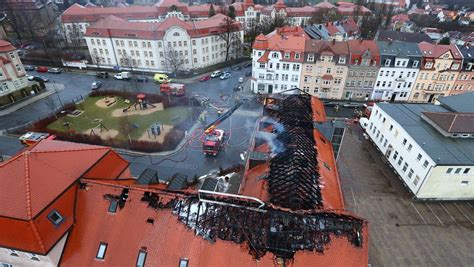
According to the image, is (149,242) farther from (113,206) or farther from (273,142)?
(273,142)

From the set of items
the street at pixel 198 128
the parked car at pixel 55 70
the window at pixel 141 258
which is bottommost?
the street at pixel 198 128

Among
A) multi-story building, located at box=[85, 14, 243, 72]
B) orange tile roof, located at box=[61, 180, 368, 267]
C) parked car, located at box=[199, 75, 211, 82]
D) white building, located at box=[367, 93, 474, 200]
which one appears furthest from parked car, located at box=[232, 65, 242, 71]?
orange tile roof, located at box=[61, 180, 368, 267]

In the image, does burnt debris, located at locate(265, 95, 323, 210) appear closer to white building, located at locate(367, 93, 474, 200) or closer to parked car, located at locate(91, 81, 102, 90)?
white building, located at locate(367, 93, 474, 200)

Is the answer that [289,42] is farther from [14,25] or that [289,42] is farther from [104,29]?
[14,25]

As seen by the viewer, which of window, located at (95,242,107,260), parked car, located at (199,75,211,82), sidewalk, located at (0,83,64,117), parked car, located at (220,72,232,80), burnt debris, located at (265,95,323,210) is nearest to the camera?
window, located at (95,242,107,260)

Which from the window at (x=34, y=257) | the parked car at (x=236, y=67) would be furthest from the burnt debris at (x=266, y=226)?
the parked car at (x=236, y=67)

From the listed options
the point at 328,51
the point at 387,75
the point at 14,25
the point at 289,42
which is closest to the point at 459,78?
the point at 387,75

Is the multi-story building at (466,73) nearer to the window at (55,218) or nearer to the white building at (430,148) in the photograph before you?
the white building at (430,148)
